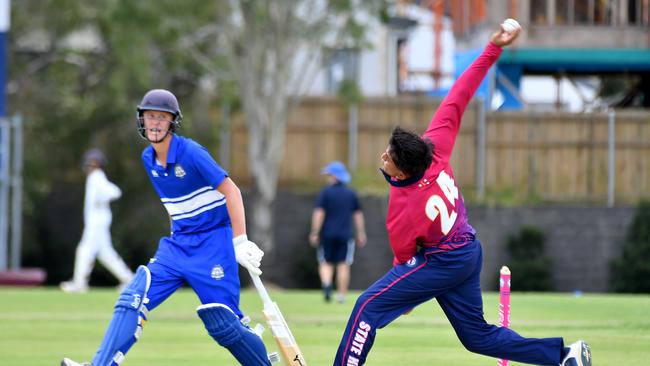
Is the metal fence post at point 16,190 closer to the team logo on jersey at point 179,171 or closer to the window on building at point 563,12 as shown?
the window on building at point 563,12

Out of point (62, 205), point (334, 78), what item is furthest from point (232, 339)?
point (334, 78)

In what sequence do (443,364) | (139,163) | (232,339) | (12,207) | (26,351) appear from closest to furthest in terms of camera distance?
1. (232,339)
2. (443,364)
3. (26,351)
4. (12,207)
5. (139,163)

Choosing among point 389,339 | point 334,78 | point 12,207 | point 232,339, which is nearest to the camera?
point 232,339

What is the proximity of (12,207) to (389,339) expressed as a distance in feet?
49.1

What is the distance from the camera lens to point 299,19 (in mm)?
27719

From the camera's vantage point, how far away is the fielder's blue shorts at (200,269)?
28.7ft

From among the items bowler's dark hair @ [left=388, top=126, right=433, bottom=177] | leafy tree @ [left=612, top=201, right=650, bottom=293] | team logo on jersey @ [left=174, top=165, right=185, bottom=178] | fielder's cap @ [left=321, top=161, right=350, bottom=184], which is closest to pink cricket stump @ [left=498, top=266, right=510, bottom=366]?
bowler's dark hair @ [left=388, top=126, right=433, bottom=177]

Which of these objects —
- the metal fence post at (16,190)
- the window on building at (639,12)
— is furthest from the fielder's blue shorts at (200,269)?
the window on building at (639,12)

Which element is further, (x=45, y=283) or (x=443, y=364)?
(x=45, y=283)

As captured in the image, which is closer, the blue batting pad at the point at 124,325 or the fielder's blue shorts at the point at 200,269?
the blue batting pad at the point at 124,325

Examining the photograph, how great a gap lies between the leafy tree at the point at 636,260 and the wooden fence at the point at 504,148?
2.01m

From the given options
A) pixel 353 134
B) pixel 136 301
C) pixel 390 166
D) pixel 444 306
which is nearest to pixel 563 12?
pixel 353 134

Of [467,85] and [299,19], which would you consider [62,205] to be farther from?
[467,85]

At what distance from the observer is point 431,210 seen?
27.8 feet
